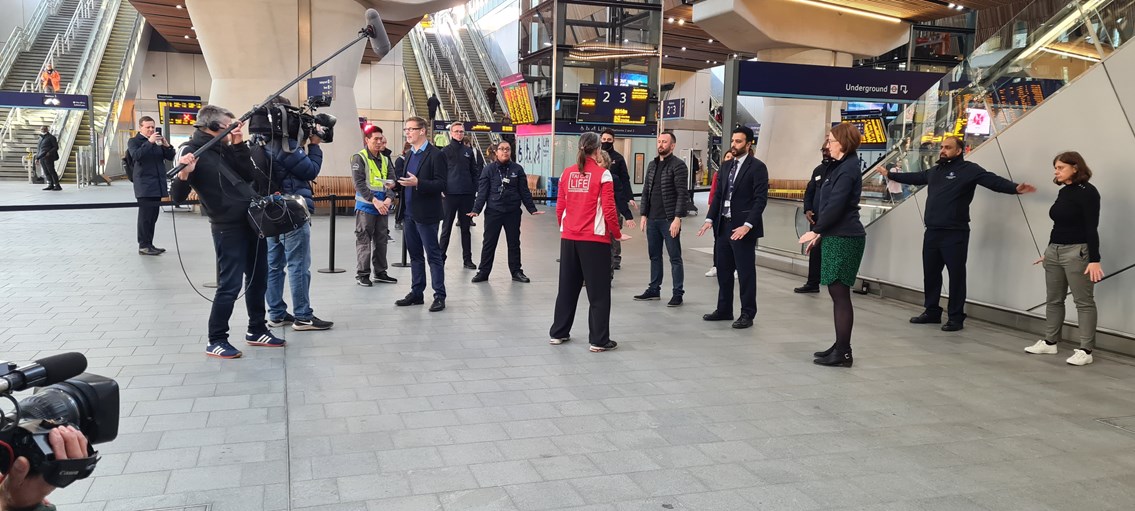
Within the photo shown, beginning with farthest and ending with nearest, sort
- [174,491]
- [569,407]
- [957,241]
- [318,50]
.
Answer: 1. [318,50]
2. [957,241]
3. [569,407]
4. [174,491]

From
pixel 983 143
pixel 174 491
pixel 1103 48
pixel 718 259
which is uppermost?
pixel 1103 48

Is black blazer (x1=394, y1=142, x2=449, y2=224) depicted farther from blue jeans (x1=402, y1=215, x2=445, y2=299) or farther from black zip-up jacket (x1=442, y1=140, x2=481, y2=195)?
black zip-up jacket (x1=442, y1=140, x2=481, y2=195)

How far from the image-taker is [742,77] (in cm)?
865

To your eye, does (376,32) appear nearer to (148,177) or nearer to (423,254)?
(423,254)

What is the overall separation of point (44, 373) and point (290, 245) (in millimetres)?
4665

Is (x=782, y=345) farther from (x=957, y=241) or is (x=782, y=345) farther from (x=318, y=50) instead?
(x=318, y=50)

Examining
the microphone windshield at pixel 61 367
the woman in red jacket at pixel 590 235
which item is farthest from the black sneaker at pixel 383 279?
the microphone windshield at pixel 61 367

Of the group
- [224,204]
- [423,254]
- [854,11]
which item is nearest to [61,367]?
[224,204]

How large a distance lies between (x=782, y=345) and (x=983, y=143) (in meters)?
2.93

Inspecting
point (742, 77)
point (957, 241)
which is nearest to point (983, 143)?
point (957, 241)

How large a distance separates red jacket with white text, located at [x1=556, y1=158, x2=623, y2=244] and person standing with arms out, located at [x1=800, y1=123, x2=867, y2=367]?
139 centimetres

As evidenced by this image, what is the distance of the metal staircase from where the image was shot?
2392cm

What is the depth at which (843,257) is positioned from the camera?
5363 millimetres

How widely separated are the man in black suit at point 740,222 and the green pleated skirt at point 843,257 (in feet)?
3.85
